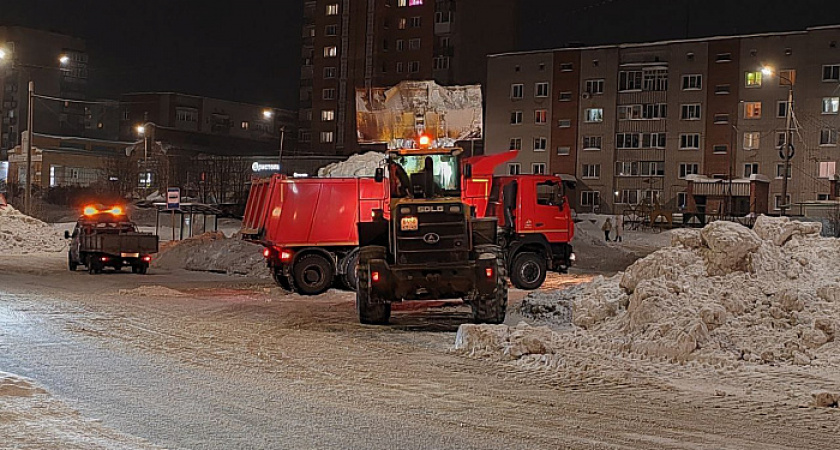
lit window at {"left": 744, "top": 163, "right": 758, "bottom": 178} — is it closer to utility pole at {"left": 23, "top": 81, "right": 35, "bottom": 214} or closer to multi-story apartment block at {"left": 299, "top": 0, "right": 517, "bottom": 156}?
multi-story apartment block at {"left": 299, "top": 0, "right": 517, "bottom": 156}

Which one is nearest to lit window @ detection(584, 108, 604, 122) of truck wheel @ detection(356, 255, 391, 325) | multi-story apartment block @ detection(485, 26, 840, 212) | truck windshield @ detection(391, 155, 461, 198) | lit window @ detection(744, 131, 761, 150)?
multi-story apartment block @ detection(485, 26, 840, 212)

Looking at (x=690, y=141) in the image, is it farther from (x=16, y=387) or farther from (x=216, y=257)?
(x=16, y=387)

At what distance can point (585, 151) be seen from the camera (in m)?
71.6

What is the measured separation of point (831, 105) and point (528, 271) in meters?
46.0

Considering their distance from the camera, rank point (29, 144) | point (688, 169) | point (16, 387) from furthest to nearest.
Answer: point (688, 169)
point (29, 144)
point (16, 387)

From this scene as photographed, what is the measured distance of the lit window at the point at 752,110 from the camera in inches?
2589

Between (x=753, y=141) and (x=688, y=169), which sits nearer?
(x=753, y=141)

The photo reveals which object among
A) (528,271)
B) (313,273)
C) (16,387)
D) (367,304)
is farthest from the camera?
(528,271)

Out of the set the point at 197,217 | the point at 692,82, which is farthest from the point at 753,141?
the point at 197,217

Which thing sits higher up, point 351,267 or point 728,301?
point 728,301

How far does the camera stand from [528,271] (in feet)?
81.9

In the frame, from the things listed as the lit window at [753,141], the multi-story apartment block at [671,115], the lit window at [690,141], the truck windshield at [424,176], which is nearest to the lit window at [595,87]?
the multi-story apartment block at [671,115]

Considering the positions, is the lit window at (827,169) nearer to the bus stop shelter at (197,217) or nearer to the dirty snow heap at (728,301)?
the bus stop shelter at (197,217)

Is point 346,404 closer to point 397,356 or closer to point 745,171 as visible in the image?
point 397,356
